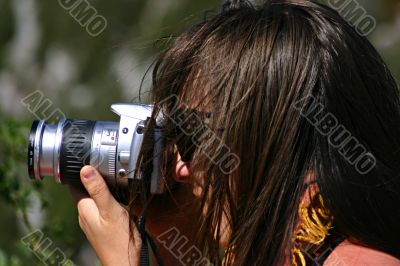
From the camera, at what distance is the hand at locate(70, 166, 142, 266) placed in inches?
67.5

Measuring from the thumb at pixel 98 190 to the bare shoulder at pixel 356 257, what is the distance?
19.6 inches

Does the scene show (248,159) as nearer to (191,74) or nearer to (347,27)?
(191,74)

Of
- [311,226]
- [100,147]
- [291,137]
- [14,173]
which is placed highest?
[291,137]

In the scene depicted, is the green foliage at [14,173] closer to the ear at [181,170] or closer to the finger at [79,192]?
the finger at [79,192]

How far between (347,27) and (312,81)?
159 millimetres

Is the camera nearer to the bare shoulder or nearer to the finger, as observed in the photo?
the finger

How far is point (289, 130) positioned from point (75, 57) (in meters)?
3.07

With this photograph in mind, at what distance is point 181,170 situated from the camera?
1648 millimetres

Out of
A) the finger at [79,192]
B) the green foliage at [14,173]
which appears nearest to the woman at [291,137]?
the finger at [79,192]

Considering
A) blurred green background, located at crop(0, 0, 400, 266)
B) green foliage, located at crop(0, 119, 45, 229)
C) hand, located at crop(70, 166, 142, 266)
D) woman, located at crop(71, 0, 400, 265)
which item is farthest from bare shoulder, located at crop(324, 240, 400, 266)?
blurred green background, located at crop(0, 0, 400, 266)

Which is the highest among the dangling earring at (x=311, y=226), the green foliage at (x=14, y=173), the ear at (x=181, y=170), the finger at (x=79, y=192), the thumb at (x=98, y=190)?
the dangling earring at (x=311, y=226)

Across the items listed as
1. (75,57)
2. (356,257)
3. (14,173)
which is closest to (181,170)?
(356,257)

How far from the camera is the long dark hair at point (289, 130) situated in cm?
151

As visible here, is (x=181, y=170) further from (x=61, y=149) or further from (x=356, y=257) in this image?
(x=356, y=257)
